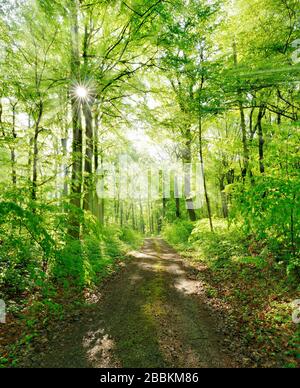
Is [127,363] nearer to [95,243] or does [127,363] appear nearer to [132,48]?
[95,243]

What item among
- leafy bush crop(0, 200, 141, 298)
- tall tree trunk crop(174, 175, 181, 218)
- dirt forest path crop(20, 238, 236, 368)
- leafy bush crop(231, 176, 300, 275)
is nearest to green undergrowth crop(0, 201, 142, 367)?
leafy bush crop(0, 200, 141, 298)

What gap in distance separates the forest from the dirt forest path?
33 millimetres

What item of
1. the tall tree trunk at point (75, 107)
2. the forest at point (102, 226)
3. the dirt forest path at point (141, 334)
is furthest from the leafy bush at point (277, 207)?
the tall tree trunk at point (75, 107)

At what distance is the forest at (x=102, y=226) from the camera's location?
468 cm

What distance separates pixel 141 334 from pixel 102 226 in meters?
3.43

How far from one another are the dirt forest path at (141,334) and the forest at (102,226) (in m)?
0.03

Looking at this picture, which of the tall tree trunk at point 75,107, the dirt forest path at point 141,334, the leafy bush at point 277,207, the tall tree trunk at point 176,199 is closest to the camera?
the dirt forest path at point 141,334

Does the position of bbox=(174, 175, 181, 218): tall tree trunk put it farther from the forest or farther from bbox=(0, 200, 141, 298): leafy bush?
bbox=(0, 200, 141, 298): leafy bush

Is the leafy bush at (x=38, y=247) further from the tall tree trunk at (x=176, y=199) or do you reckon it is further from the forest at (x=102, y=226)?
the tall tree trunk at (x=176, y=199)

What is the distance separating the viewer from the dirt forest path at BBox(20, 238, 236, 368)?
4.20 m

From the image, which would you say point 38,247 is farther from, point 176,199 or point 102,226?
point 176,199

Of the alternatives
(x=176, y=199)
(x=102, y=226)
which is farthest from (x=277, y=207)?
(x=176, y=199)

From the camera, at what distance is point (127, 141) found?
15102mm

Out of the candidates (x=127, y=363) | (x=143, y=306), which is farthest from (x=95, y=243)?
(x=127, y=363)
